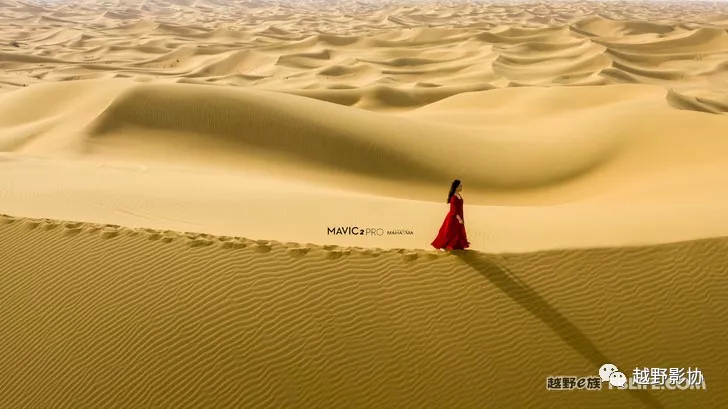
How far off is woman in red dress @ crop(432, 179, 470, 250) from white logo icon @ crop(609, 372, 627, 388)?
1.52 m

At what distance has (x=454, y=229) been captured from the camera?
5176mm

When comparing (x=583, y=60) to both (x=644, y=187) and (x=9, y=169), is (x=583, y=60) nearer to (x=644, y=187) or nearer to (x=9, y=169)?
(x=644, y=187)

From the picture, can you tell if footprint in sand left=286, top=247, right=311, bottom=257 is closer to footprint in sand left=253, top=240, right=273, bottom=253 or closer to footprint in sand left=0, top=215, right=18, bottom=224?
footprint in sand left=253, top=240, right=273, bottom=253

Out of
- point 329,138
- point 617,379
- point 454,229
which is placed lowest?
point 617,379

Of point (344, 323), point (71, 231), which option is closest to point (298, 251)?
point (344, 323)

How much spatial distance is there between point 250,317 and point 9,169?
645 cm

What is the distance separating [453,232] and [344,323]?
1257 millimetres

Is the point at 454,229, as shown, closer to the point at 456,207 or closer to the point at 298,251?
the point at 456,207

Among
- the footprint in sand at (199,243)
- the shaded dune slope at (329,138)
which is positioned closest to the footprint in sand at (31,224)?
the footprint in sand at (199,243)

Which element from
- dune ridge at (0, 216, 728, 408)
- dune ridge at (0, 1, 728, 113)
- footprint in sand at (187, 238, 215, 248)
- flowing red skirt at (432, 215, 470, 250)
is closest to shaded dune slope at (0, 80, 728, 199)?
dune ridge at (0, 1, 728, 113)

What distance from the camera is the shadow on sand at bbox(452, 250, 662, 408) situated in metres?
4.48

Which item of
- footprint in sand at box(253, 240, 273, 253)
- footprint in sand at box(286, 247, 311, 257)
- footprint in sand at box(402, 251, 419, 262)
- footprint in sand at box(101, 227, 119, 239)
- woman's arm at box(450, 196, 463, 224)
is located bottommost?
footprint in sand at box(402, 251, 419, 262)

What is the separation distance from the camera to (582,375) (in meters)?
4.39

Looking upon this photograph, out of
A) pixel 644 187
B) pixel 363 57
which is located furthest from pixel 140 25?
pixel 644 187
